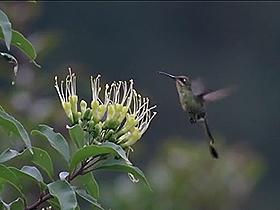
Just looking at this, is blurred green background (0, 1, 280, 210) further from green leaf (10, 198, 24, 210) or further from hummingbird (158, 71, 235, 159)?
A: green leaf (10, 198, 24, 210)

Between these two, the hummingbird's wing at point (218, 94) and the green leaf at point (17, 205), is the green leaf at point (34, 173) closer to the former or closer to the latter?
the green leaf at point (17, 205)

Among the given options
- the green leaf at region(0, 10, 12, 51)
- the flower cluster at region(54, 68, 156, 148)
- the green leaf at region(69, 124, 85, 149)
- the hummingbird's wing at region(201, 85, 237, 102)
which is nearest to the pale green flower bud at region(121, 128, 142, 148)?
the flower cluster at region(54, 68, 156, 148)

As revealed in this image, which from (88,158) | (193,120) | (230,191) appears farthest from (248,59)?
(88,158)

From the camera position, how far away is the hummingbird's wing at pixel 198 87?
3.08m

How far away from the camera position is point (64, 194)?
5.99ft

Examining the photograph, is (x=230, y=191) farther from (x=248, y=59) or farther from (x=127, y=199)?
(x=248, y=59)

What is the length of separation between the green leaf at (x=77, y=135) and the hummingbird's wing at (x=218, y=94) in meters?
0.94

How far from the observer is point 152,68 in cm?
1385

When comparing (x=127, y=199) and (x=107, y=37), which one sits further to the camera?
(x=107, y=37)

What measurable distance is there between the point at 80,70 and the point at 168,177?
0.69 m

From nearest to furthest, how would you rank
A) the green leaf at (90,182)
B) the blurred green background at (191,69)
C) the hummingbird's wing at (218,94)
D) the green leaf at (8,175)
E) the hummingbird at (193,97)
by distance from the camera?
the green leaf at (8,175) → the green leaf at (90,182) → the hummingbird's wing at (218,94) → the hummingbird at (193,97) → the blurred green background at (191,69)

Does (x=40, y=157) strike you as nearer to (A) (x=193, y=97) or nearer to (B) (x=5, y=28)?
(B) (x=5, y=28)

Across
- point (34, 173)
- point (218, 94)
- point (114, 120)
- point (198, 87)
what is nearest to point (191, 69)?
point (198, 87)

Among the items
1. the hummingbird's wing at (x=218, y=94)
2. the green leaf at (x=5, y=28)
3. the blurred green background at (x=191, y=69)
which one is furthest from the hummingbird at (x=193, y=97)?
the blurred green background at (x=191, y=69)
